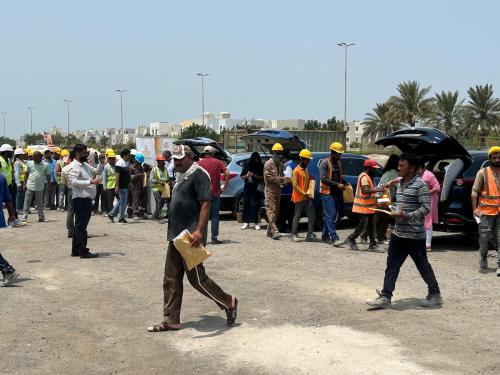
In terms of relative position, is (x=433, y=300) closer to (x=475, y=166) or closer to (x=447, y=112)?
(x=475, y=166)

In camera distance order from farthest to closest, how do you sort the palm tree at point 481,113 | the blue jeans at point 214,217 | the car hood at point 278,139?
the palm tree at point 481,113
the car hood at point 278,139
the blue jeans at point 214,217

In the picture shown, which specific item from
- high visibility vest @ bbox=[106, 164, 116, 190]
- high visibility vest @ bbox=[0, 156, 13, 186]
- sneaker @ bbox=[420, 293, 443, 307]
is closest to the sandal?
sneaker @ bbox=[420, 293, 443, 307]

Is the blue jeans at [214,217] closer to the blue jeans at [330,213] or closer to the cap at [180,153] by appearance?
the blue jeans at [330,213]

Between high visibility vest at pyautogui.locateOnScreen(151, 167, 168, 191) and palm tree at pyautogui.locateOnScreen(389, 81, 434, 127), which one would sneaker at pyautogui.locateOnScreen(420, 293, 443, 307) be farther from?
palm tree at pyautogui.locateOnScreen(389, 81, 434, 127)

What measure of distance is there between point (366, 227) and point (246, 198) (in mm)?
3874

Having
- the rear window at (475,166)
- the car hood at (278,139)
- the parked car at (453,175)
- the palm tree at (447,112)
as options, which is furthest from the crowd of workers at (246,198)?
the palm tree at (447,112)

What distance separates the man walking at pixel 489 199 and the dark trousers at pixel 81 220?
5856mm

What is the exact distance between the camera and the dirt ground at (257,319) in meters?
6.01

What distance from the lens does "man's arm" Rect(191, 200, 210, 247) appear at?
6.86m

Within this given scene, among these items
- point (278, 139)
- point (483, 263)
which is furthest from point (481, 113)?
point (483, 263)

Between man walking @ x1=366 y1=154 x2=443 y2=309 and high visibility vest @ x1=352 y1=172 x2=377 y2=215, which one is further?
high visibility vest @ x1=352 y1=172 x2=377 y2=215

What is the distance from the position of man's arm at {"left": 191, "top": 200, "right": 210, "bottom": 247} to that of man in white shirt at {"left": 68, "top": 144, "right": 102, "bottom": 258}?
4.77m

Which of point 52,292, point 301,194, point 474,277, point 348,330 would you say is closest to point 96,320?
point 52,292

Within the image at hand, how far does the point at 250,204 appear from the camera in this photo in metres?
15.3
